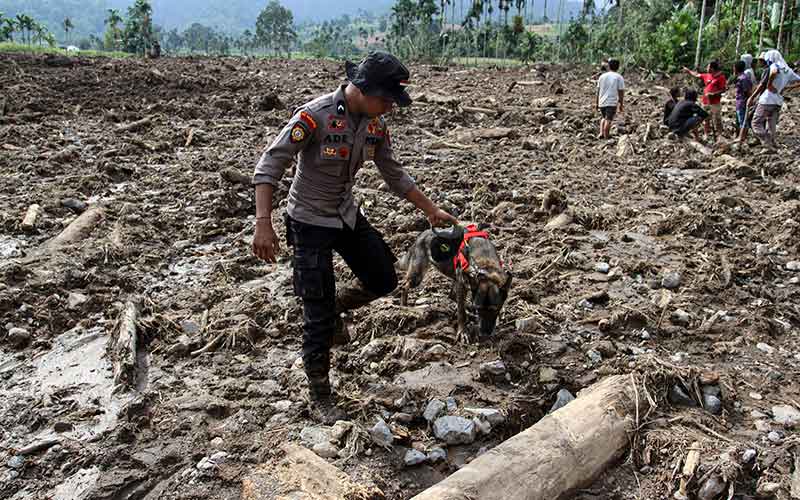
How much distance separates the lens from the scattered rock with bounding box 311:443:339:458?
Result: 315 cm

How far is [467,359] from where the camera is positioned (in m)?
4.15

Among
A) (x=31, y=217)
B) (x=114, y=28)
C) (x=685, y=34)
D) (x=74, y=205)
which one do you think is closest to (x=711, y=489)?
(x=31, y=217)

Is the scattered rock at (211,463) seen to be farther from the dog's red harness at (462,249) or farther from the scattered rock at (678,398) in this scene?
the scattered rock at (678,398)

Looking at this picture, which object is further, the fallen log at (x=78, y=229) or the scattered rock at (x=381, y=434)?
the fallen log at (x=78, y=229)

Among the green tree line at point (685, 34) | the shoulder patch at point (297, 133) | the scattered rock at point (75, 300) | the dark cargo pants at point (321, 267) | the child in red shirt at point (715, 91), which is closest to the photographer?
the shoulder patch at point (297, 133)

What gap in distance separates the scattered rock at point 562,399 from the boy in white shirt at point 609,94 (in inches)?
339

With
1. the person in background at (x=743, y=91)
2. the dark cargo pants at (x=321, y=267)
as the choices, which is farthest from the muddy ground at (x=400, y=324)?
the person in background at (x=743, y=91)

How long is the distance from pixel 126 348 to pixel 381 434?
2.06 metres

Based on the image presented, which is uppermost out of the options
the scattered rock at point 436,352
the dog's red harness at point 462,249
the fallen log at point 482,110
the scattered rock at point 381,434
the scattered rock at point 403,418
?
the fallen log at point 482,110

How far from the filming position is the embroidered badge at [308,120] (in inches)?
126

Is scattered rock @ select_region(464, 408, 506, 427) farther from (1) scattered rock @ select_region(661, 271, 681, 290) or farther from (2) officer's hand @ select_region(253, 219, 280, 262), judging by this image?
(1) scattered rock @ select_region(661, 271, 681, 290)

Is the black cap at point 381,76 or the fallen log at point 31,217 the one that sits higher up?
the black cap at point 381,76

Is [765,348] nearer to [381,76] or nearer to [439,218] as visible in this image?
[439,218]

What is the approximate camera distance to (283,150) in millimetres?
3178
